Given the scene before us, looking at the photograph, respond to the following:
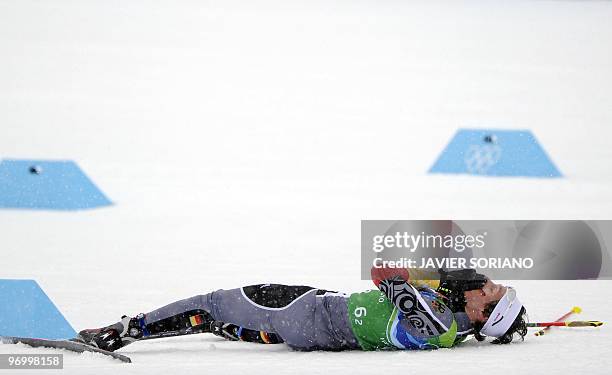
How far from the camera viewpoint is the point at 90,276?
3.95 metres

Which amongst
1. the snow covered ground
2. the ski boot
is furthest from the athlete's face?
the ski boot

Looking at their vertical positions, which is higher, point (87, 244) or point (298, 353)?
point (87, 244)

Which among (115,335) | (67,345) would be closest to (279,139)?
(115,335)

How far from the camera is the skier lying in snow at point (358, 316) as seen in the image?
9.34ft

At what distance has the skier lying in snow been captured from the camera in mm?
2847

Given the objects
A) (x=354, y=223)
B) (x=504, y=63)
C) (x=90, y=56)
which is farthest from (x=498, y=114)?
(x=90, y=56)

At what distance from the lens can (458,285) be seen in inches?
114

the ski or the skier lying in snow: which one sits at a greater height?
the skier lying in snow

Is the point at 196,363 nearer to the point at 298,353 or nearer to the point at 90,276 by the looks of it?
the point at 298,353

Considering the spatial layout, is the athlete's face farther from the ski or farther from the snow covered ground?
the ski

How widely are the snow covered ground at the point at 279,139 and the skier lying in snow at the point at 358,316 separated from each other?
0.23ft

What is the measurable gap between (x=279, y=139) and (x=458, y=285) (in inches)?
145

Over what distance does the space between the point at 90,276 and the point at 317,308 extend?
1396 mm

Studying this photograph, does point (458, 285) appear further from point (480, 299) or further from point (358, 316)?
point (358, 316)
